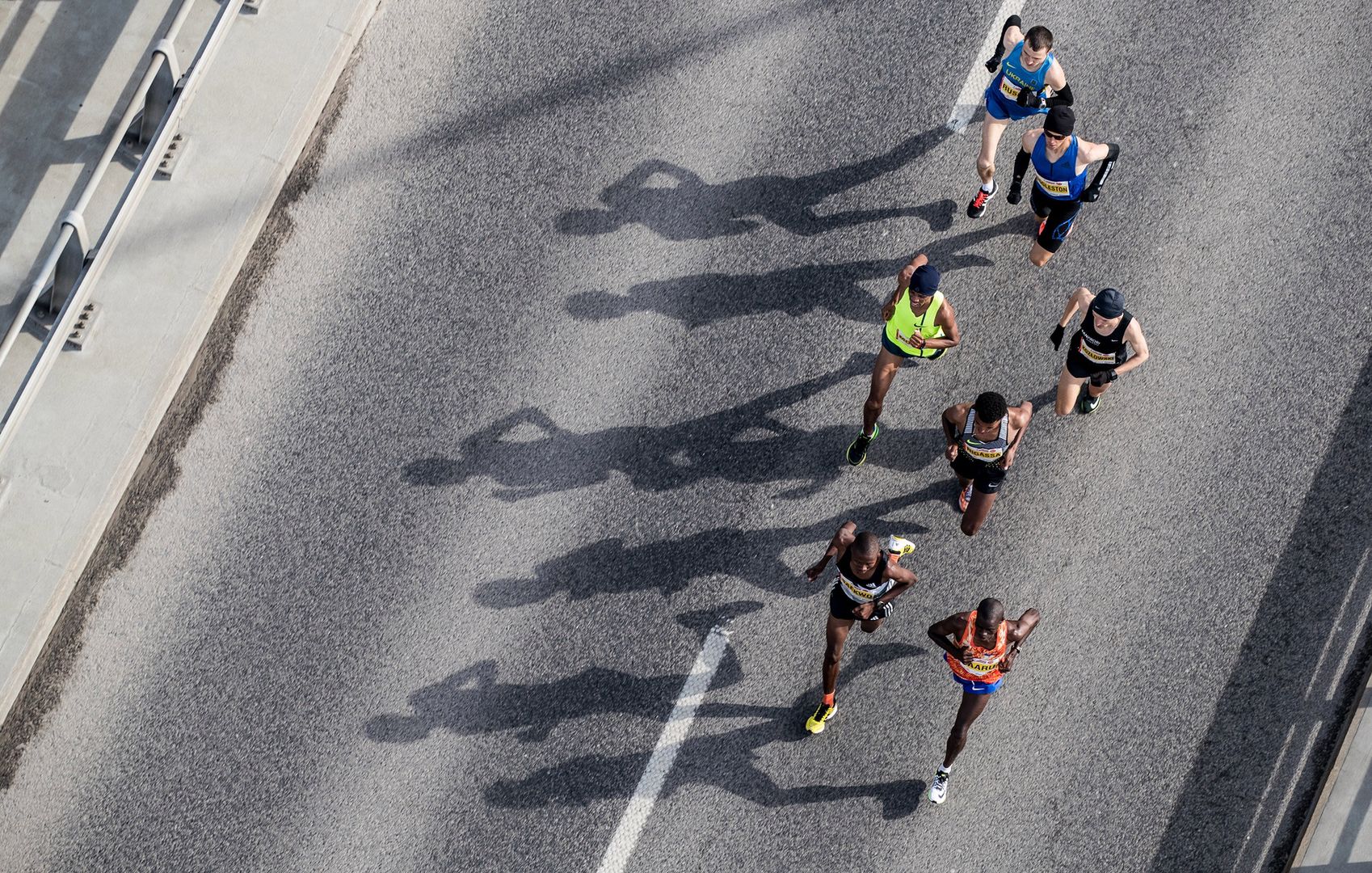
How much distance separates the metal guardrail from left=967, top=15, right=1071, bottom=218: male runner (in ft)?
21.3

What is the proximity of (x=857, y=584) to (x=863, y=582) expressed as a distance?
0.05m

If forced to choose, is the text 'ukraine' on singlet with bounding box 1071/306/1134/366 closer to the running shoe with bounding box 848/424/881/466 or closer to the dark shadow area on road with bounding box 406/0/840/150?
the running shoe with bounding box 848/424/881/466

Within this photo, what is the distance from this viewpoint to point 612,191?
1120cm

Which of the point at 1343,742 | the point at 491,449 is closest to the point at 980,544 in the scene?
the point at 1343,742

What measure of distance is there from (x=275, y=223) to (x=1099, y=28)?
24.9ft

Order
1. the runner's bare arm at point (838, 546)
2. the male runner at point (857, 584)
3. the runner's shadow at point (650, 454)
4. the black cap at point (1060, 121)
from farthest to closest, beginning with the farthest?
Result: 1. the runner's shadow at point (650, 454)
2. the black cap at point (1060, 121)
3. the runner's bare arm at point (838, 546)
4. the male runner at point (857, 584)

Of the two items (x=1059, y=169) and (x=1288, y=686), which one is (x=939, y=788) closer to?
(x=1288, y=686)

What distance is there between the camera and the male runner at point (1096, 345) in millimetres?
9930

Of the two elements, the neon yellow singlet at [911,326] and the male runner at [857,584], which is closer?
the male runner at [857,584]

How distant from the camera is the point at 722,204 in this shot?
11.2 meters

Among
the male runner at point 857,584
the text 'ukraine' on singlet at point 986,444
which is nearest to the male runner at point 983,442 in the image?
the text 'ukraine' on singlet at point 986,444

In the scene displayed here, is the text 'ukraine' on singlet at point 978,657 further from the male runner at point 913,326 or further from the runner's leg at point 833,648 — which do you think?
the male runner at point 913,326

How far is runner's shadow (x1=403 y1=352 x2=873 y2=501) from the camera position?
10938 millimetres

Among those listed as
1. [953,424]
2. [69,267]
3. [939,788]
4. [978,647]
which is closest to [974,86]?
[953,424]
